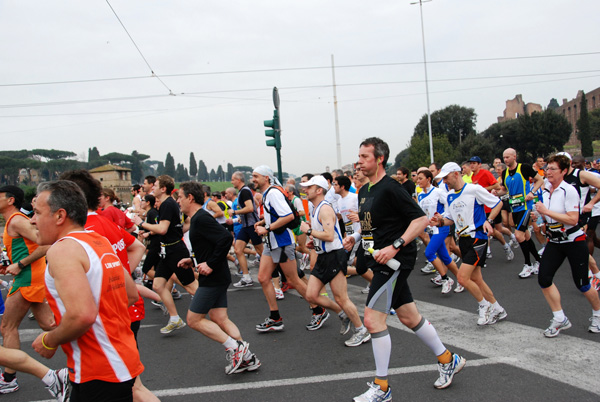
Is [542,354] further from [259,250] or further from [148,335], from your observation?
Answer: [259,250]

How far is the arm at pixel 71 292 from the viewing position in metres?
2.07

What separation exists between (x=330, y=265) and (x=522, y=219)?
4.54 meters

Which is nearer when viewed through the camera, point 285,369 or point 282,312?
point 285,369

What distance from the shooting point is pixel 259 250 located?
8891 millimetres

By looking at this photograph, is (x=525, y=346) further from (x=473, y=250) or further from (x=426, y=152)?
(x=426, y=152)

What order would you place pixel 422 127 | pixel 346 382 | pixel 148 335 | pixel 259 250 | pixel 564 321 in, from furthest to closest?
pixel 422 127, pixel 259 250, pixel 148 335, pixel 564 321, pixel 346 382

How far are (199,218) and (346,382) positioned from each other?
218 centimetres

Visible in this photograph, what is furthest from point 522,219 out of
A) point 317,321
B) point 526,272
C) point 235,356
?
point 235,356

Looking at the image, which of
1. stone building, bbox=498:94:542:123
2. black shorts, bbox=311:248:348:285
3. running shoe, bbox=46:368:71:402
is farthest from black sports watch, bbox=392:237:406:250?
stone building, bbox=498:94:542:123

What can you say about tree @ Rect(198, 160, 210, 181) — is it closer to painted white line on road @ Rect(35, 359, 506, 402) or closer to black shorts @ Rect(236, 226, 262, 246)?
black shorts @ Rect(236, 226, 262, 246)

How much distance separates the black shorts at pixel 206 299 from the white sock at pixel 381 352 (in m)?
1.73

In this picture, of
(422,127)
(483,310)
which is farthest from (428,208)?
(422,127)

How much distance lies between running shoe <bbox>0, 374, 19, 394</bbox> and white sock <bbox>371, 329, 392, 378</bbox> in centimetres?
364

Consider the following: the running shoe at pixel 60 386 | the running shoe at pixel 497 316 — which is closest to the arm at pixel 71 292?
the running shoe at pixel 60 386
